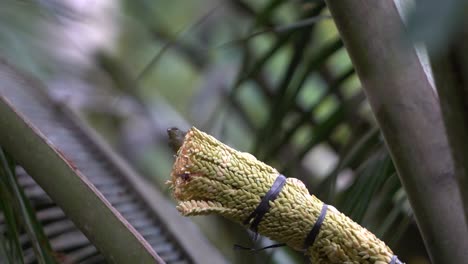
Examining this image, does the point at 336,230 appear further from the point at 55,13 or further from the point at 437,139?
the point at 55,13

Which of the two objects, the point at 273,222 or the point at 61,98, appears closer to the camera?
the point at 273,222

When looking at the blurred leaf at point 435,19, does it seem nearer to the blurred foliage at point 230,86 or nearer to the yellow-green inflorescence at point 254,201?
the yellow-green inflorescence at point 254,201

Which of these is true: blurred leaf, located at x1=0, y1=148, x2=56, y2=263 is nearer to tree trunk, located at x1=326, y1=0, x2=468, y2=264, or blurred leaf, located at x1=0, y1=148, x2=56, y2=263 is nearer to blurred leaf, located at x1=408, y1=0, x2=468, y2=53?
tree trunk, located at x1=326, y1=0, x2=468, y2=264

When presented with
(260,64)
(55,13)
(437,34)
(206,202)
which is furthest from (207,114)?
(437,34)

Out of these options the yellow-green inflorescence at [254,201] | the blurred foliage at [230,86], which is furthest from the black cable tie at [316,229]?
the blurred foliage at [230,86]

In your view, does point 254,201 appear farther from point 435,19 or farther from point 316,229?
point 435,19

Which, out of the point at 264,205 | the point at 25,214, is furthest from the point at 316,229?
the point at 25,214
